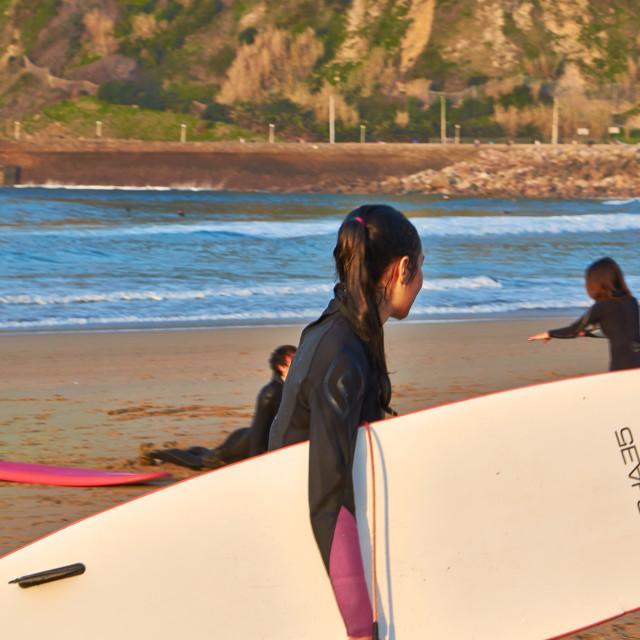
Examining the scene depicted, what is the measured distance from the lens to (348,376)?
1700 mm

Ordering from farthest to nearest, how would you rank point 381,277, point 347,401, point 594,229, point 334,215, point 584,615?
1. point 334,215
2. point 594,229
3. point 584,615
4. point 381,277
5. point 347,401

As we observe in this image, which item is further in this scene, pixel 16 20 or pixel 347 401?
pixel 16 20

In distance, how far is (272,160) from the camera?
82.1 m

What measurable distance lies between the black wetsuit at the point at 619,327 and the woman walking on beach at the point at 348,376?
3.38 m

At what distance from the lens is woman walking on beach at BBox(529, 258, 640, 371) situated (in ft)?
16.5

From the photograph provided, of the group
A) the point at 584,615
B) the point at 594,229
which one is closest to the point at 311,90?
the point at 594,229

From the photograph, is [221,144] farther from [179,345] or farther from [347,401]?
[347,401]

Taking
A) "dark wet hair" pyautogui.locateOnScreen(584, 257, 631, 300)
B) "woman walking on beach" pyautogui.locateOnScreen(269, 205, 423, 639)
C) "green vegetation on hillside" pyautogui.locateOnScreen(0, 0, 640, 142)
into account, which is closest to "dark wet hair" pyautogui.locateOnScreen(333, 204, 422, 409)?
"woman walking on beach" pyautogui.locateOnScreen(269, 205, 423, 639)

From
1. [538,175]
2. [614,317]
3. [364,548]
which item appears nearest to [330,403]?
[364,548]

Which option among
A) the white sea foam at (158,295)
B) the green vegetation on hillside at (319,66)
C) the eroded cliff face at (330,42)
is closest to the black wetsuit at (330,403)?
the white sea foam at (158,295)

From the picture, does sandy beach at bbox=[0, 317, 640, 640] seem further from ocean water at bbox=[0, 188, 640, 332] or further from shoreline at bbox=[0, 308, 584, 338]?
ocean water at bbox=[0, 188, 640, 332]

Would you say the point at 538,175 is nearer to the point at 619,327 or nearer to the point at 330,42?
the point at 330,42

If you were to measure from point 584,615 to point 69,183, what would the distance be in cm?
8158

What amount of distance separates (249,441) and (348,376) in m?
3.34
